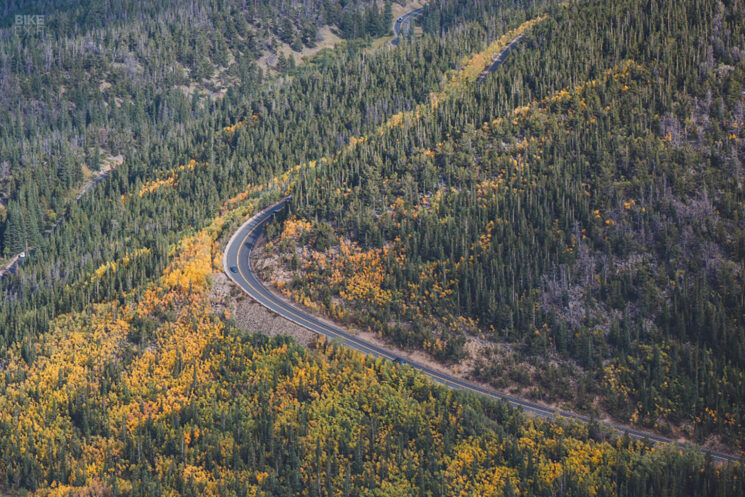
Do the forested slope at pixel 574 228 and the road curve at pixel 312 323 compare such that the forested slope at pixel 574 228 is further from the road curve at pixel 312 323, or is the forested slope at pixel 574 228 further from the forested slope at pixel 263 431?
the forested slope at pixel 263 431

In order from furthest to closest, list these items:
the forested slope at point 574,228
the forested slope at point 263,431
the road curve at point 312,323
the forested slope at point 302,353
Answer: the forested slope at point 574,228 < the road curve at point 312,323 < the forested slope at point 302,353 < the forested slope at point 263,431

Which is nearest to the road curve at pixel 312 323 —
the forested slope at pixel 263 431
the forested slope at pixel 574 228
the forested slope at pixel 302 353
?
the forested slope at pixel 574 228

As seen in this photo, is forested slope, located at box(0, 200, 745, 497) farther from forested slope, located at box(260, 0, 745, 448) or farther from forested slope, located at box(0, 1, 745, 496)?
forested slope, located at box(260, 0, 745, 448)

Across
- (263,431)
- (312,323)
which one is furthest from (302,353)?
(263,431)

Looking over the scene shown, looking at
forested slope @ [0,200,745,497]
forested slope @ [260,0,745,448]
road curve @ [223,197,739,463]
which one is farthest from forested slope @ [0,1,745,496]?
road curve @ [223,197,739,463]

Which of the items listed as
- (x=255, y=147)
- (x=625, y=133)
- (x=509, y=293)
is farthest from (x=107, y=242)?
(x=625, y=133)

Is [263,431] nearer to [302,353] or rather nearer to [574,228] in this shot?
[302,353]
